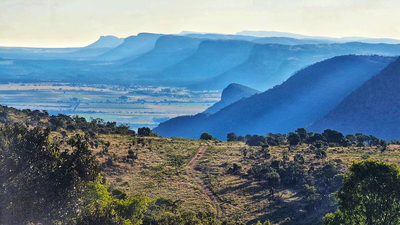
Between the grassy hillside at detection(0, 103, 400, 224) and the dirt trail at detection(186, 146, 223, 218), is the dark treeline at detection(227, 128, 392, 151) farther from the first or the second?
the dirt trail at detection(186, 146, 223, 218)

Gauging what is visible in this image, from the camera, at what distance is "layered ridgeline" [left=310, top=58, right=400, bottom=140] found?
80.9 m

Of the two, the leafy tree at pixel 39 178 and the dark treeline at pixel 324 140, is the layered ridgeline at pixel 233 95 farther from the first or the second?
the leafy tree at pixel 39 178

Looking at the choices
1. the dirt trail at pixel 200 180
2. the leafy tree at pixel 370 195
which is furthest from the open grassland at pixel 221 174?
the leafy tree at pixel 370 195

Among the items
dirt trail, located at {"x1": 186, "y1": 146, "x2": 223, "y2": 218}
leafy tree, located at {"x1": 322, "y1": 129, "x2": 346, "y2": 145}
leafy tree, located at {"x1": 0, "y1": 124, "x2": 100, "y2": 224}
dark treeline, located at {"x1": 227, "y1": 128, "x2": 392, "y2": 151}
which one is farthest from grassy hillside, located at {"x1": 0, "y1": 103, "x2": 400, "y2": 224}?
leafy tree, located at {"x1": 0, "y1": 124, "x2": 100, "y2": 224}

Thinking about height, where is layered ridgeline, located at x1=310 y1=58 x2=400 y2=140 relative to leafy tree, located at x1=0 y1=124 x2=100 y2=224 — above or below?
below

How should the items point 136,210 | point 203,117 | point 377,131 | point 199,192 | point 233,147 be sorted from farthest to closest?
1. point 203,117
2. point 377,131
3. point 233,147
4. point 199,192
5. point 136,210

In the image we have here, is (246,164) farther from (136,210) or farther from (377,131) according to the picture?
(377,131)

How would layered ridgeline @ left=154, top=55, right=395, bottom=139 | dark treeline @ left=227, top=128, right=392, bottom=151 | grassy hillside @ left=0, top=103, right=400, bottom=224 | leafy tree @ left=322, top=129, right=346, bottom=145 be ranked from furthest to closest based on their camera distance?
1. layered ridgeline @ left=154, top=55, right=395, bottom=139
2. leafy tree @ left=322, top=129, right=346, bottom=145
3. dark treeline @ left=227, top=128, right=392, bottom=151
4. grassy hillside @ left=0, top=103, right=400, bottom=224

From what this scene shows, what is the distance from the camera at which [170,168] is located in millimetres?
40719

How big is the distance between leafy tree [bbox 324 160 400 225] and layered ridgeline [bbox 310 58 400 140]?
6912cm

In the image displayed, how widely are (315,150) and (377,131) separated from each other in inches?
1652

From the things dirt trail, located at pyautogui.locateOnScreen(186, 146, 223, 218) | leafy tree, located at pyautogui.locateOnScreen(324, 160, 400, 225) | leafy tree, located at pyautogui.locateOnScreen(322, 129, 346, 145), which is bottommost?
dirt trail, located at pyautogui.locateOnScreen(186, 146, 223, 218)

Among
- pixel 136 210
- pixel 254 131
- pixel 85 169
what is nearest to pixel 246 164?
pixel 136 210

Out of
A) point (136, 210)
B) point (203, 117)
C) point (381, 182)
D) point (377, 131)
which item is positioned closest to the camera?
point (381, 182)
